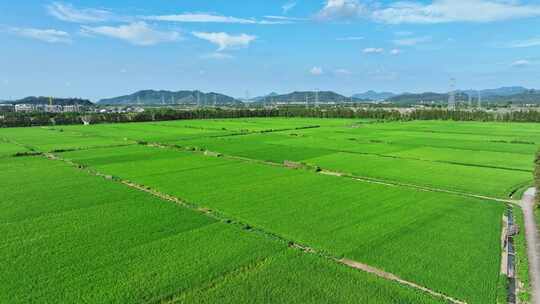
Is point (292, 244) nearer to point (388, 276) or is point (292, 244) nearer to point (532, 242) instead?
point (388, 276)

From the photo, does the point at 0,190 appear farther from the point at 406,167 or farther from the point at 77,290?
the point at 406,167

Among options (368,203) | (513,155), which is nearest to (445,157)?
(513,155)

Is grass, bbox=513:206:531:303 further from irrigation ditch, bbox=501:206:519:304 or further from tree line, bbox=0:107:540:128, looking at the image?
tree line, bbox=0:107:540:128

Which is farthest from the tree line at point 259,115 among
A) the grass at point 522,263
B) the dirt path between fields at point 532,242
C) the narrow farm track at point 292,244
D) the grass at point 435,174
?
the grass at point 522,263

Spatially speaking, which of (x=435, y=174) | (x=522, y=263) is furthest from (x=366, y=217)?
(x=435, y=174)

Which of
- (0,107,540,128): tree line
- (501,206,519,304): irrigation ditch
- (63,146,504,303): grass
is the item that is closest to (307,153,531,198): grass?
(63,146,504,303): grass
